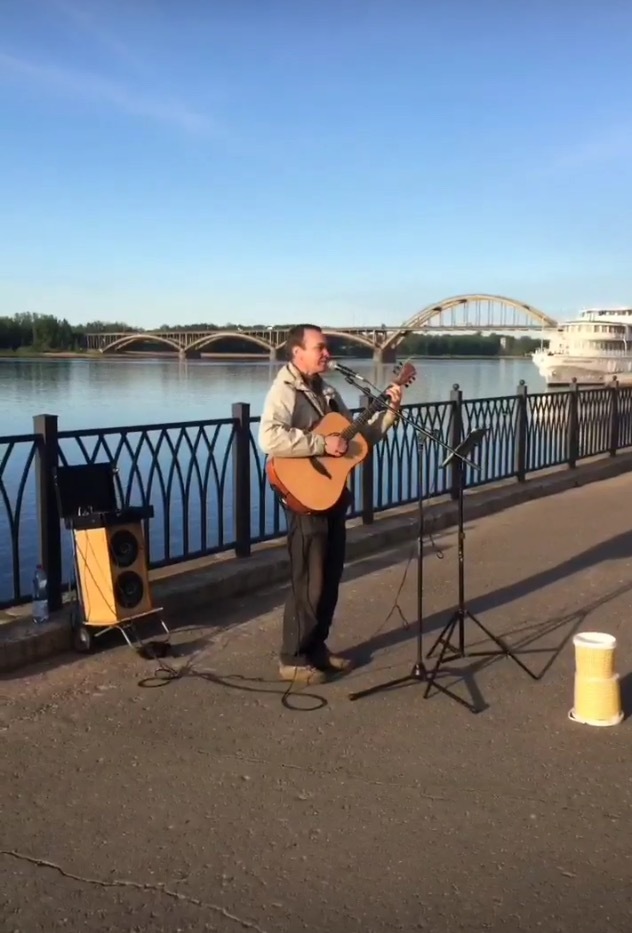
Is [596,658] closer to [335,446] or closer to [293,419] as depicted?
[335,446]

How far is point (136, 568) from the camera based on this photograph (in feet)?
17.6

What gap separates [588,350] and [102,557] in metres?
59.5

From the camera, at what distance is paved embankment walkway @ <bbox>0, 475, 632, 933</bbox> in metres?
2.94

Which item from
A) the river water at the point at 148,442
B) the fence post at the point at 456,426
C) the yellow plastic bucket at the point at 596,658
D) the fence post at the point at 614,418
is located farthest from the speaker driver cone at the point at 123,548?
the fence post at the point at 614,418

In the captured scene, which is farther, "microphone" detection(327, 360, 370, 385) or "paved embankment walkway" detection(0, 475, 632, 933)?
"microphone" detection(327, 360, 370, 385)

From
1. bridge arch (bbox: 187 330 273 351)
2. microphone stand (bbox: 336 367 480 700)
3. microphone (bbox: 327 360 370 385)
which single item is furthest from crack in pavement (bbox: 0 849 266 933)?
bridge arch (bbox: 187 330 273 351)

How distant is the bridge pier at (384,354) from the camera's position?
51375mm

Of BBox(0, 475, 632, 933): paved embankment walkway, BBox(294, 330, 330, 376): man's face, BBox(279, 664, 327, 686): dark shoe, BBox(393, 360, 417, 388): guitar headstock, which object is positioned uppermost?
BBox(294, 330, 330, 376): man's face

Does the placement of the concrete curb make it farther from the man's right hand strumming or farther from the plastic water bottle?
the man's right hand strumming

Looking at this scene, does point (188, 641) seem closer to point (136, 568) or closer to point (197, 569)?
point (136, 568)

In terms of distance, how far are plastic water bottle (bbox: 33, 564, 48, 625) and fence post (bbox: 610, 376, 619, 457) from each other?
35.4 feet

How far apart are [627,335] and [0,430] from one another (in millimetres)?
53676

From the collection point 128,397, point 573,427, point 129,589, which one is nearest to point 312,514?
point 129,589

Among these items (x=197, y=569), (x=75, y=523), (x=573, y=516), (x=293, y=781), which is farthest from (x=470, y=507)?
(x=293, y=781)
